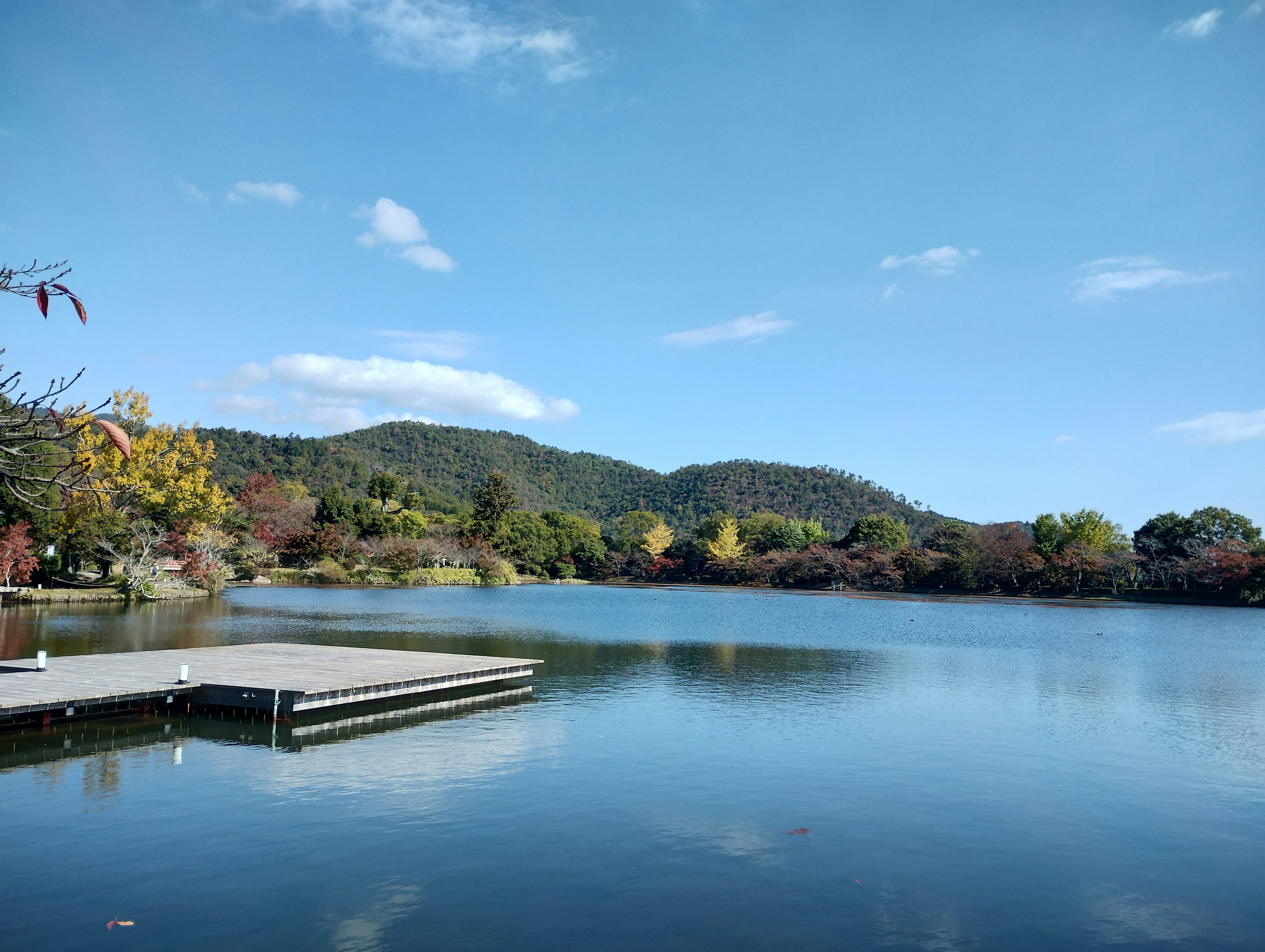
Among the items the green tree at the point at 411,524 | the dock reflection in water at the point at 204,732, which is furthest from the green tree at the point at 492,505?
the dock reflection in water at the point at 204,732

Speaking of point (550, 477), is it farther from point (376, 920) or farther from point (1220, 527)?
point (376, 920)

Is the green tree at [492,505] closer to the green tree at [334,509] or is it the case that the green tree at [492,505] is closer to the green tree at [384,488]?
the green tree at [384,488]

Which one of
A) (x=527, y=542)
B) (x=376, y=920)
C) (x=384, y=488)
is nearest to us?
(x=376, y=920)

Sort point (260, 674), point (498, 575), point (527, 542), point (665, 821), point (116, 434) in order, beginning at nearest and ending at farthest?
1. point (116, 434)
2. point (665, 821)
3. point (260, 674)
4. point (498, 575)
5. point (527, 542)

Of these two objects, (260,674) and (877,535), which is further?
(877,535)

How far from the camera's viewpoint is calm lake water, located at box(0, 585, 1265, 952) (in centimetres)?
806

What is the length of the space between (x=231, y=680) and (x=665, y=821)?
34.8 ft

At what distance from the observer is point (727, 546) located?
3664 inches

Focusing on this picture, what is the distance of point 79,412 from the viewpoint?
17.3ft

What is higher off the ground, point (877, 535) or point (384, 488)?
point (384, 488)

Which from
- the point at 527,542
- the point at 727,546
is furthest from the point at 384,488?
the point at 727,546

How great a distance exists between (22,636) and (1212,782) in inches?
1143

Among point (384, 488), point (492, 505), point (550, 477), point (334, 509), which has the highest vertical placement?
point (550, 477)

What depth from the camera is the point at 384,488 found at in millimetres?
84312
